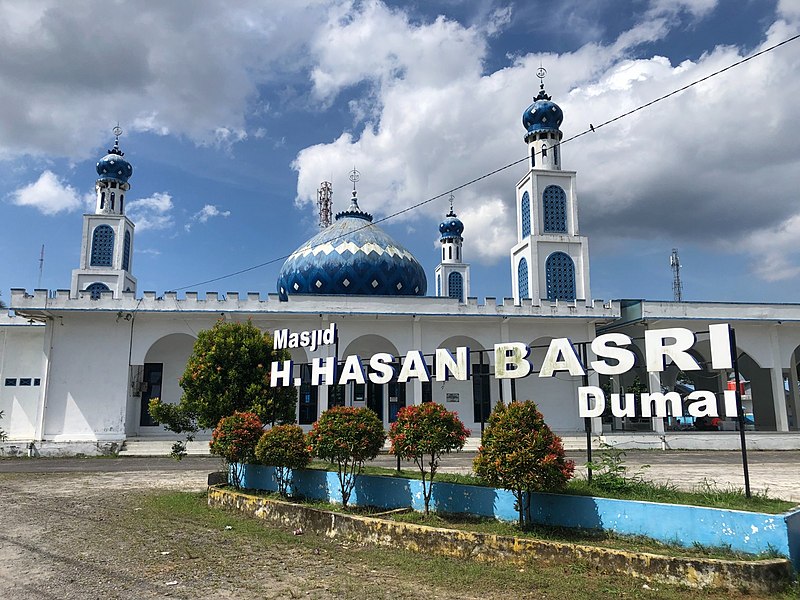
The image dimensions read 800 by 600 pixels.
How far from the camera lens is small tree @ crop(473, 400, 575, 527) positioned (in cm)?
746

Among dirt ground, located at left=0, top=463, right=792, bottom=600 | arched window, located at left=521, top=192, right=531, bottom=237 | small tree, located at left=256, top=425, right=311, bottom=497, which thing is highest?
arched window, located at left=521, top=192, right=531, bottom=237

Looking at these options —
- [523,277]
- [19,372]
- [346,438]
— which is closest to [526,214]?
[523,277]

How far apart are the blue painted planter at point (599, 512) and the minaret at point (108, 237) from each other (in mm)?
28728

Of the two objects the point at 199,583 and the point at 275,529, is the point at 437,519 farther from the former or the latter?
the point at 199,583

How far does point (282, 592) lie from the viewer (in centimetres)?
603

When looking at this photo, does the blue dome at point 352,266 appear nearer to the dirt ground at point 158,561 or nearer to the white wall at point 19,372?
the white wall at point 19,372

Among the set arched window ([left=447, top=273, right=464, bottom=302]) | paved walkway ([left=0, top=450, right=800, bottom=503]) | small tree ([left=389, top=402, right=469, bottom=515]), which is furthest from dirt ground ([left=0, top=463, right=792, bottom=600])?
arched window ([left=447, top=273, right=464, bottom=302])

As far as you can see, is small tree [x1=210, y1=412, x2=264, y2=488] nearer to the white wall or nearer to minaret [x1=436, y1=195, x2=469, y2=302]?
the white wall

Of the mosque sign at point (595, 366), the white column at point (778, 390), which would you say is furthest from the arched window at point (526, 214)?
the mosque sign at point (595, 366)

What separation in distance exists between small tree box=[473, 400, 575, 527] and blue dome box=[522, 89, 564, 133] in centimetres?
2410

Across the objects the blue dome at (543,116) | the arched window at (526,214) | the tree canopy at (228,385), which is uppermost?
the blue dome at (543,116)

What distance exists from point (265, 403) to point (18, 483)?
664 centimetres

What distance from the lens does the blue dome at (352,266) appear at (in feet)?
89.5

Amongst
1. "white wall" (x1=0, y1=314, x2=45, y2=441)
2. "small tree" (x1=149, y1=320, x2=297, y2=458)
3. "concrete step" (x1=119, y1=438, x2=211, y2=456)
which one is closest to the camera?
"small tree" (x1=149, y1=320, x2=297, y2=458)
